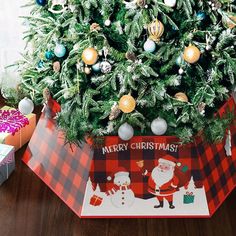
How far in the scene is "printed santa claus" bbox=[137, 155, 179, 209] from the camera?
210 cm

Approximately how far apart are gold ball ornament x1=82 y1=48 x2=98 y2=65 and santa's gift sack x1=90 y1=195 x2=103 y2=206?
0.49 meters

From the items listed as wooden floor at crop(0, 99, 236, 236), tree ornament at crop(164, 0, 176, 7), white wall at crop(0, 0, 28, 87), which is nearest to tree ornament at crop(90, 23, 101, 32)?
tree ornament at crop(164, 0, 176, 7)

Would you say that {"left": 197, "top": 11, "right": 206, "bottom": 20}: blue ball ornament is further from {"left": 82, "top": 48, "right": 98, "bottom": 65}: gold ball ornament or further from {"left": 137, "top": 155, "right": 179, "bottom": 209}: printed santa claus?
{"left": 137, "top": 155, "right": 179, "bottom": 209}: printed santa claus

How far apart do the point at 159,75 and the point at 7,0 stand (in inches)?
35.6

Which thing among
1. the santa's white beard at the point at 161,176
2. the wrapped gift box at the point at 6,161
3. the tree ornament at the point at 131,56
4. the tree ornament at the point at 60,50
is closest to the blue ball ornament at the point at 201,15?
the tree ornament at the point at 131,56

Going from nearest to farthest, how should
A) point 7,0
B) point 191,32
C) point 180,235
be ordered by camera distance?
point 191,32 < point 180,235 < point 7,0

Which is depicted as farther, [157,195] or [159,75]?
[157,195]

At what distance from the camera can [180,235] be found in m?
2.04

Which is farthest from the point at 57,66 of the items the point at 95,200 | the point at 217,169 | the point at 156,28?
the point at 217,169

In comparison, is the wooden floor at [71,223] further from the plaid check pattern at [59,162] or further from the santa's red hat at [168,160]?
the santa's red hat at [168,160]

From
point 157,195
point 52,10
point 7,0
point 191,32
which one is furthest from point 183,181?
point 7,0

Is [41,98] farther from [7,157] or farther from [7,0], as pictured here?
[7,0]

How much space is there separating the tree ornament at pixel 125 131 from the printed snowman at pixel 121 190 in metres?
0.19

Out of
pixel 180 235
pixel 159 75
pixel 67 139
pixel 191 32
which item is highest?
pixel 191 32
